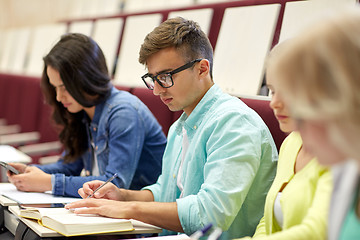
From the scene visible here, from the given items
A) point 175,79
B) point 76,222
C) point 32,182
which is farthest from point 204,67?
point 32,182

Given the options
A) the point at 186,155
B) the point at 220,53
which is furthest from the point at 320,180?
the point at 220,53

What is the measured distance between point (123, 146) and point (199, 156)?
0.47 m

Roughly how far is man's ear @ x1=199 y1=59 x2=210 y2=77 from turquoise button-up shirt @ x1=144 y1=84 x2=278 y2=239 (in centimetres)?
5

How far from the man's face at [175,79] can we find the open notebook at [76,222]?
38cm

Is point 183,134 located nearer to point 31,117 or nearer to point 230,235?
point 230,235

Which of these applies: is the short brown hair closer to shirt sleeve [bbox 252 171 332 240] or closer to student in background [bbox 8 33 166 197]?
student in background [bbox 8 33 166 197]

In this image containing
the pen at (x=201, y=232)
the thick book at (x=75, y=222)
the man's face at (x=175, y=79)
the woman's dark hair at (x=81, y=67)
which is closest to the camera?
the pen at (x=201, y=232)

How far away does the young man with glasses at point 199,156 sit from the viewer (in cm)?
121

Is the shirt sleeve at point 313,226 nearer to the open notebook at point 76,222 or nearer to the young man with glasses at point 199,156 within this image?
the young man with glasses at point 199,156

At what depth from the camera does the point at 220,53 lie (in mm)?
Result: 2061

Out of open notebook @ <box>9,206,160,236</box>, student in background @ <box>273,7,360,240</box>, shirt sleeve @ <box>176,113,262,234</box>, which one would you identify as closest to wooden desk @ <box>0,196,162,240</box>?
open notebook @ <box>9,206,160,236</box>

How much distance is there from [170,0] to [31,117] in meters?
1.46

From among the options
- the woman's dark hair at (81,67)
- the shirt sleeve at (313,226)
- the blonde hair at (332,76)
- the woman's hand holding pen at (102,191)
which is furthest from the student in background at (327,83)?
the woman's dark hair at (81,67)

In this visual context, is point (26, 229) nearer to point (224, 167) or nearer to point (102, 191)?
point (102, 191)
